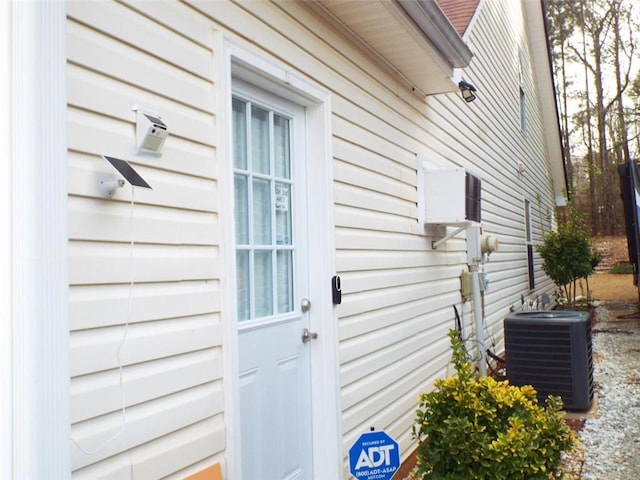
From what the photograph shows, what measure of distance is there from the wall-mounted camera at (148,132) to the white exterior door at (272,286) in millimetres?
736

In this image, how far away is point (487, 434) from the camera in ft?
10.1

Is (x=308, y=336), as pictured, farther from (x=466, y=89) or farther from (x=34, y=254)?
(x=466, y=89)

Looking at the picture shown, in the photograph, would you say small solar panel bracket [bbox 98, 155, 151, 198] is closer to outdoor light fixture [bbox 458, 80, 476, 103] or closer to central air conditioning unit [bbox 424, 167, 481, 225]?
central air conditioning unit [bbox 424, 167, 481, 225]

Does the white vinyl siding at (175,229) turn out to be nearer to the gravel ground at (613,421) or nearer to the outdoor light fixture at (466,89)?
the gravel ground at (613,421)

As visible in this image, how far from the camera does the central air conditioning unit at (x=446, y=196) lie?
16.5ft

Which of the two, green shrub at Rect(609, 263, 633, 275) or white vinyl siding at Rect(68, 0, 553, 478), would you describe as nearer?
white vinyl siding at Rect(68, 0, 553, 478)

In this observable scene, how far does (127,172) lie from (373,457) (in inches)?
61.0

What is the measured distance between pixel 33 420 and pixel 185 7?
65.9 inches

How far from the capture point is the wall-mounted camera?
2.11 m

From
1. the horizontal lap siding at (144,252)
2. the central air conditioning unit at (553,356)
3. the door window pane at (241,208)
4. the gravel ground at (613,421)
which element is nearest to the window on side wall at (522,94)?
the gravel ground at (613,421)

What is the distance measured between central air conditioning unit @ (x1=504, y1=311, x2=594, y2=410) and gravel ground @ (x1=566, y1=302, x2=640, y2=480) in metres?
0.30

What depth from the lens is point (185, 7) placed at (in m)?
2.41

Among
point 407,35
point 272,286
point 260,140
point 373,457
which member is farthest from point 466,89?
point 373,457

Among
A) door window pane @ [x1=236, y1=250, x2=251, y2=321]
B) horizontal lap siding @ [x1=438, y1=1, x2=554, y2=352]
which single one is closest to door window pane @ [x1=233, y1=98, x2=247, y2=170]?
door window pane @ [x1=236, y1=250, x2=251, y2=321]
